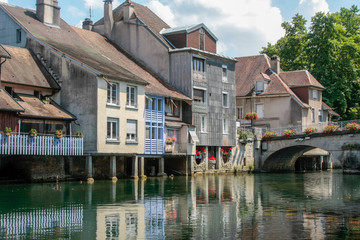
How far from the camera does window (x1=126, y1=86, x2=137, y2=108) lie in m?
40.2

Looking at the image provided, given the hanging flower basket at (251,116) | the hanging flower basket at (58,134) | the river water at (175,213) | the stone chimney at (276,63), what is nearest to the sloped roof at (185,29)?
the hanging flower basket at (251,116)

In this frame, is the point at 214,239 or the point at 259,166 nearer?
the point at 214,239

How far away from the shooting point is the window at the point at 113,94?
3831cm

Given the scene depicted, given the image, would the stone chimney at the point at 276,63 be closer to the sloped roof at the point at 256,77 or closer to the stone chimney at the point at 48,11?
the sloped roof at the point at 256,77

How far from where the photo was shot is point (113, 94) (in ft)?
127

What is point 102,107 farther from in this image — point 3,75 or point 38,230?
point 38,230

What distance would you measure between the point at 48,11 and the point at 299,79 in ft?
101

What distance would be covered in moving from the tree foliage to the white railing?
38.3 m

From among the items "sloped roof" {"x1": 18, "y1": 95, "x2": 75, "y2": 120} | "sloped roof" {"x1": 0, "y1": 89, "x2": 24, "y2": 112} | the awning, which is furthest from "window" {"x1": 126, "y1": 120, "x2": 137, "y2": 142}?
"sloped roof" {"x1": 0, "y1": 89, "x2": 24, "y2": 112}

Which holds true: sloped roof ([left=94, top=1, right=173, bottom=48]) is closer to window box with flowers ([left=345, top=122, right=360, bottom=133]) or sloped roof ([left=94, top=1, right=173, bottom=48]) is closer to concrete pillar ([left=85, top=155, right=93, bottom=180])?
concrete pillar ([left=85, top=155, right=93, bottom=180])

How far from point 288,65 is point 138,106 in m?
35.7

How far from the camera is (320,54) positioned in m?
66.5

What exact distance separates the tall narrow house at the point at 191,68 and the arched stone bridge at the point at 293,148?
532 cm

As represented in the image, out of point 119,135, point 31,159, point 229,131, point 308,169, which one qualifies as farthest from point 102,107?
point 308,169
